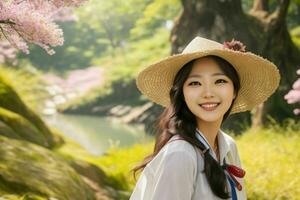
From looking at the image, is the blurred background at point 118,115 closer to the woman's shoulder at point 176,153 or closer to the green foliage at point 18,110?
the green foliage at point 18,110

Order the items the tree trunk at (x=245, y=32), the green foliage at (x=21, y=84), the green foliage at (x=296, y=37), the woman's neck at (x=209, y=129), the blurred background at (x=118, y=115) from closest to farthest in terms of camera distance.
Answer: the woman's neck at (x=209, y=129), the blurred background at (x=118, y=115), the green foliage at (x=21, y=84), the tree trunk at (x=245, y=32), the green foliage at (x=296, y=37)

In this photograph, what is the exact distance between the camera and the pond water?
50.4 ft

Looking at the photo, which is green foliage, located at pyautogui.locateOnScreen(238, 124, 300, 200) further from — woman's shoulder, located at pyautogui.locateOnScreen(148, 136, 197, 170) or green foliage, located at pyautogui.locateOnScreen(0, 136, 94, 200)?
woman's shoulder, located at pyautogui.locateOnScreen(148, 136, 197, 170)

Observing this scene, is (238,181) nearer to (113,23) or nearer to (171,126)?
(171,126)

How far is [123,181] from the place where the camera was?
17.6ft

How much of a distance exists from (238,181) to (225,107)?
302 millimetres

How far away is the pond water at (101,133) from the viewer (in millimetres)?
15365

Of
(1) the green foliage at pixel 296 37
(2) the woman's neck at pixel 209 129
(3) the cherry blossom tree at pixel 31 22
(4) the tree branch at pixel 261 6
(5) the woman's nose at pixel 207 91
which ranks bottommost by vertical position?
(2) the woman's neck at pixel 209 129

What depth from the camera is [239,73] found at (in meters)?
2.21

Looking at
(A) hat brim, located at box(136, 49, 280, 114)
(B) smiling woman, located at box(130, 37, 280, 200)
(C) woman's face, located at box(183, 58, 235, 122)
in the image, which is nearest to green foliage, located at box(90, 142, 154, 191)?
(A) hat brim, located at box(136, 49, 280, 114)

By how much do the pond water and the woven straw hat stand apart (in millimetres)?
11063

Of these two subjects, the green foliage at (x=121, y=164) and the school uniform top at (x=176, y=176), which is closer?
the school uniform top at (x=176, y=176)

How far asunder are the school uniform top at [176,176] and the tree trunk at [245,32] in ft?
27.3

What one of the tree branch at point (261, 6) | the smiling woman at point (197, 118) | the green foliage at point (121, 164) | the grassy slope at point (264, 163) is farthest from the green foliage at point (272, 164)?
the tree branch at point (261, 6)
